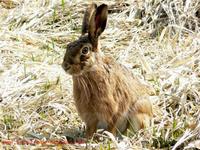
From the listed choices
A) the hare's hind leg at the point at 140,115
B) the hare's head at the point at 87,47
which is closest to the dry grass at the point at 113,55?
the hare's hind leg at the point at 140,115

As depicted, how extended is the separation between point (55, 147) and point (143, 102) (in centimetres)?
86

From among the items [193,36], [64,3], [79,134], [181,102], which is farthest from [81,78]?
[64,3]

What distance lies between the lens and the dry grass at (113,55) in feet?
19.0

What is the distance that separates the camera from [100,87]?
563 cm

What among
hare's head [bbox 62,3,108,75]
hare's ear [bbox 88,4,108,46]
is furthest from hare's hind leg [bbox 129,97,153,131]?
hare's ear [bbox 88,4,108,46]

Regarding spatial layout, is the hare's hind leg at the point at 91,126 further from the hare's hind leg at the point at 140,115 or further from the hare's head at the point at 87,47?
the hare's head at the point at 87,47

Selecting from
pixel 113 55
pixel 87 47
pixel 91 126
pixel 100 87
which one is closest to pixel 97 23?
pixel 87 47

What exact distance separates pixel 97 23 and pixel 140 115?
2.80 feet

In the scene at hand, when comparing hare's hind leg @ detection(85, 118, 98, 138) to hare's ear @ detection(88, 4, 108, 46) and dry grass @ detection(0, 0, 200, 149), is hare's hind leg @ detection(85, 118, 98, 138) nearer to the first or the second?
dry grass @ detection(0, 0, 200, 149)

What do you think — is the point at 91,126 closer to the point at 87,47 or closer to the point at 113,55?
the point at 87,47

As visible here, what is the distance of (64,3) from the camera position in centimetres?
845

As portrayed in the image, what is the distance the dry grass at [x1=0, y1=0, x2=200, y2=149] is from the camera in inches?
227

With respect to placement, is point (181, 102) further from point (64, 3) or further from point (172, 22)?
point (64, 3)

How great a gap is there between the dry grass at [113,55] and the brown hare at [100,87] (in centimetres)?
17
